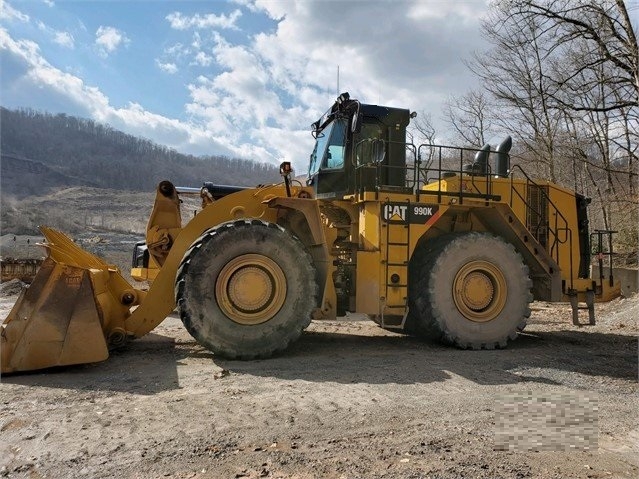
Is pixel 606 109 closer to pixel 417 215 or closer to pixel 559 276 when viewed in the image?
pixel 559 276

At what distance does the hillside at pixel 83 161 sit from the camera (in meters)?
76.6

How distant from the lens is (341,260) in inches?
288

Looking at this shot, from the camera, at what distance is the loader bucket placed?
5.32m

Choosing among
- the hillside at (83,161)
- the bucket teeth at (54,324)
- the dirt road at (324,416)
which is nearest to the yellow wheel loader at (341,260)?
the bucket teeth at (54,324)

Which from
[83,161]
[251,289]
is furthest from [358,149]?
[83,161]

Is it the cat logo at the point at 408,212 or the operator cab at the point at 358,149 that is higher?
the operator cab at the point at 358,149

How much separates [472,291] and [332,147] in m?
2.98

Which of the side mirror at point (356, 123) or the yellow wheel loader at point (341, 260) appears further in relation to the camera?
the side mirror at point (356, 123)

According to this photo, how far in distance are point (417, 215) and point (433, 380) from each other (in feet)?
8.09

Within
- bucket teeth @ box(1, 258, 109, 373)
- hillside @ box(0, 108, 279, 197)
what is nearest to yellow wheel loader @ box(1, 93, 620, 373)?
bucket teeth @ box(1, 258, 109, 373)

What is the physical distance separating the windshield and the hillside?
64.7 meters

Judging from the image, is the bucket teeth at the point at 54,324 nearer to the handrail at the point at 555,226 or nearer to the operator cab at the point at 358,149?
the operator cab at the point at 358,149

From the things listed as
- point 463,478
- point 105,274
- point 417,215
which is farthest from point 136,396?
point 417,215

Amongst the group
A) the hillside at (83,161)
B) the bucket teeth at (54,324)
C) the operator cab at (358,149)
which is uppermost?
the hillside at (83,161)
